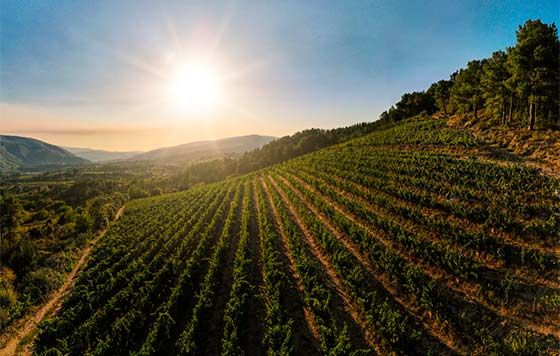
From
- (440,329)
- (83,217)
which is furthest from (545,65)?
(83,217)

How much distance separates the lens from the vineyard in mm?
9688

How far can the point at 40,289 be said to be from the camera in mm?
18594

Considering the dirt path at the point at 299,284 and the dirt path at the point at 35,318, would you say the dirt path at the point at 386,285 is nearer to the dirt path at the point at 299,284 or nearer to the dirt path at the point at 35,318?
the dirt path at the point at 299,284

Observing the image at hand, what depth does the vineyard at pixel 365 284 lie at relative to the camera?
31.8 feet

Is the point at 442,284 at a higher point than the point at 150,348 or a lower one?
higher

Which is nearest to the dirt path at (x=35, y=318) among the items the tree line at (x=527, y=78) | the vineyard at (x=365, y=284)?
the vineyard at (x=365, y=284)

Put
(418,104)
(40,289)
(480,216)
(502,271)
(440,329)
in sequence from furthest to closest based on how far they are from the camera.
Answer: (418,104)
(40,289)
(480,216)
(502,271)
(440,329)

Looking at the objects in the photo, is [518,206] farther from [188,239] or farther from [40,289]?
[40,289]

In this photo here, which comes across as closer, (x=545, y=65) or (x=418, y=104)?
(x=545, y=65)

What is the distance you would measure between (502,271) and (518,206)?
7301mm

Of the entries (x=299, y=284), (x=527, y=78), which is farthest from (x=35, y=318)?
(x=527, y=78)

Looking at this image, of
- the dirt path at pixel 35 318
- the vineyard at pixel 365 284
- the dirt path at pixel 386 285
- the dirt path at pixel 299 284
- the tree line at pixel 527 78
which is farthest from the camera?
the tree line at pixel 527 78

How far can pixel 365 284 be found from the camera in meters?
13.1

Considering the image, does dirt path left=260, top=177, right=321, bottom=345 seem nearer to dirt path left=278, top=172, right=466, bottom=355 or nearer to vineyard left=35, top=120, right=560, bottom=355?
vineyard left=35, top=120, right=560, bottom=355
